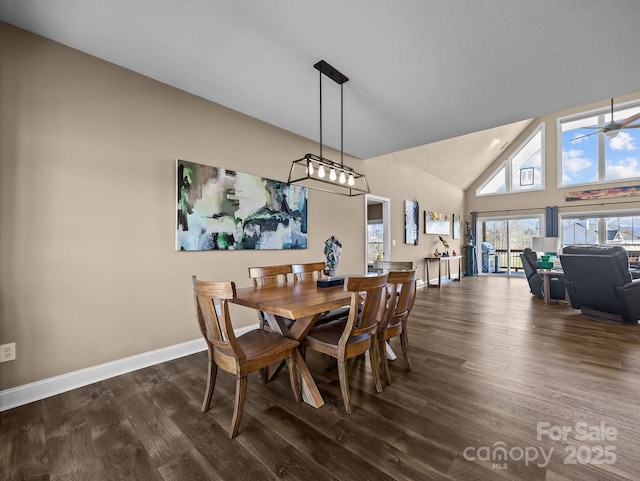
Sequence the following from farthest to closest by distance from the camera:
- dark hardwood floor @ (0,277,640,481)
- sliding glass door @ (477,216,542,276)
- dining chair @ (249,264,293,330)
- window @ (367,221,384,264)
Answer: sliding glass door @ (477,216,542,276), window @ (367,221,384,264), dining chair @ (249,264,293,330), dark hardwood floor @ (0,277,640,481)

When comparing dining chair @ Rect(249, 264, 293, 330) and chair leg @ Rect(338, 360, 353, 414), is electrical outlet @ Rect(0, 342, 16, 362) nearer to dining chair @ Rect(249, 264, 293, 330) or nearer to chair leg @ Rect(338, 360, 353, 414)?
dining chair @ Rect(249, 264, 293, 330)

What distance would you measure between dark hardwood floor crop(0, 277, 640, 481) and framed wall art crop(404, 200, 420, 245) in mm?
3932

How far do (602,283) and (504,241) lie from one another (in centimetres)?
574

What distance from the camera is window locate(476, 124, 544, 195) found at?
27.8 feet

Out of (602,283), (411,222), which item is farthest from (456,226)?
(602,283)

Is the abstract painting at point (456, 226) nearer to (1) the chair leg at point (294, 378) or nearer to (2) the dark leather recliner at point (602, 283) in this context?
(2) the dark leather recliner at point (602, 283)

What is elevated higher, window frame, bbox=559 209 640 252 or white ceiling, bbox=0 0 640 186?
white ceiling, bbox=0 0 640 186

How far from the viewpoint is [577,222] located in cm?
799

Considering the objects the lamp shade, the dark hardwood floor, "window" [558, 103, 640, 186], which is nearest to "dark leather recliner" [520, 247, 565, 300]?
the lamp shade

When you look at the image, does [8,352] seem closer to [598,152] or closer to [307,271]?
[307,271]

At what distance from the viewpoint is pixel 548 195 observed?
8.25 m

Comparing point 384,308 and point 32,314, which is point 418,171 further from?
point 32,314

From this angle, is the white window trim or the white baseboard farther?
the white window trim

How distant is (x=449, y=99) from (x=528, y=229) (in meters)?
7.88
